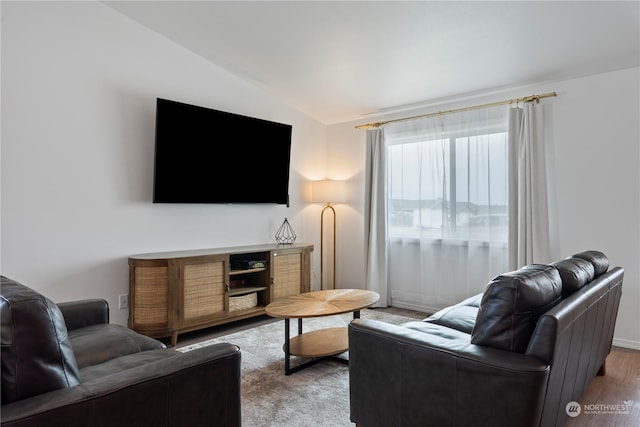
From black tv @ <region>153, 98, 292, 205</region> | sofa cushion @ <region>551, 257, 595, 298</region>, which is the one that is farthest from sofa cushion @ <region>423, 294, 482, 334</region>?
black tv @ <region>153, 98, 292, 205</region>

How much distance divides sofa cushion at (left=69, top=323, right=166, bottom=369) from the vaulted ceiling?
96.6 inches

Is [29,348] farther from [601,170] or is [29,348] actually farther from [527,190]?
[601,170]

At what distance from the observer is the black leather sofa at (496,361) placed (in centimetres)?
137

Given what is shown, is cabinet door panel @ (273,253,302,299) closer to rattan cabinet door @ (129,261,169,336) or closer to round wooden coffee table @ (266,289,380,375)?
round wooden coffee table @ (266,289,380,375)

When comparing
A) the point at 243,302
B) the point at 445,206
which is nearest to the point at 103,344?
the point at 243,302

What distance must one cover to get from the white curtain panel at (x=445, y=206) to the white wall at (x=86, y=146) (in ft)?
7.05

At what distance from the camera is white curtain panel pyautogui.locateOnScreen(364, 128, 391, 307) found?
4.56 metres

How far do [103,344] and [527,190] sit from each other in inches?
137

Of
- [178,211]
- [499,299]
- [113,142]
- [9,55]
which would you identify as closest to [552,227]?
[499,299]

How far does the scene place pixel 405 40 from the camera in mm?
3125

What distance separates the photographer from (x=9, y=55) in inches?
108

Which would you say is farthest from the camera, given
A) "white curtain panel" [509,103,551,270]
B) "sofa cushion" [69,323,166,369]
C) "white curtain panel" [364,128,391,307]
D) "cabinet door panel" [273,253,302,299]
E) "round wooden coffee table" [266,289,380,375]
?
"white curtain panel" [364,128,391,307]

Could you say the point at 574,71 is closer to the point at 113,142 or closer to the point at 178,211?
the point at 178,211

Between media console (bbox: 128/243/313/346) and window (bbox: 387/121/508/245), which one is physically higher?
window (bbox: 387/121/508/245)
